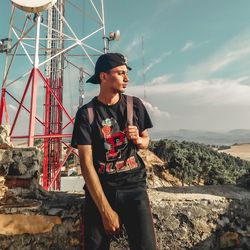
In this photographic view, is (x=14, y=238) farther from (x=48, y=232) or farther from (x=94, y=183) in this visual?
(x=94, y=183)

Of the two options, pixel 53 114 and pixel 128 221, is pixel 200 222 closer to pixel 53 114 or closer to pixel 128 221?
pixel 128 221

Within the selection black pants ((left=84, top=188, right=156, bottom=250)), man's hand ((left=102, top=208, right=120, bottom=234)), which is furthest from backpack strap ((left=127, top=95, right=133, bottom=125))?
man's hand ((left=102, top=208, right=120, bottom=234))

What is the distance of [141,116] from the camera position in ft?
8.80

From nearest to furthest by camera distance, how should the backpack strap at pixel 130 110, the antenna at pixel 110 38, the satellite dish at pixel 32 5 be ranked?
the backpack strap at pixel 130 110 → the satellite dish at pixel 32 5 → the antenna at pixel 110 38

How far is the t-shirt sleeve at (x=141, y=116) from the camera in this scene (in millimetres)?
2676

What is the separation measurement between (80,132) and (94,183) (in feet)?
1.35

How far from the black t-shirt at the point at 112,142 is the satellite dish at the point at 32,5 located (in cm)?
793

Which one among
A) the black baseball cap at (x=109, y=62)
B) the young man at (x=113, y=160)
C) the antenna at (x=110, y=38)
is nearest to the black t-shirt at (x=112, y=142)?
the young man at (x=113, y=160)

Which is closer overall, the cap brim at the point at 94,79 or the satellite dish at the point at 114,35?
the cap brim at the point at 94,79

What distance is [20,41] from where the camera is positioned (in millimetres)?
11859

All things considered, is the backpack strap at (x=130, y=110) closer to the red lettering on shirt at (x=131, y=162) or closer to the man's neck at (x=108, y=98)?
the man's neck at (x=108, y=98)

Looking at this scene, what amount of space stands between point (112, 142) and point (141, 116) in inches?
13.1

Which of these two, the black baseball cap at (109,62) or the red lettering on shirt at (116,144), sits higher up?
the black baseball cap at (109,62)

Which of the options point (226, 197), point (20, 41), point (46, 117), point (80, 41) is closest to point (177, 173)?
point (46, 117)
